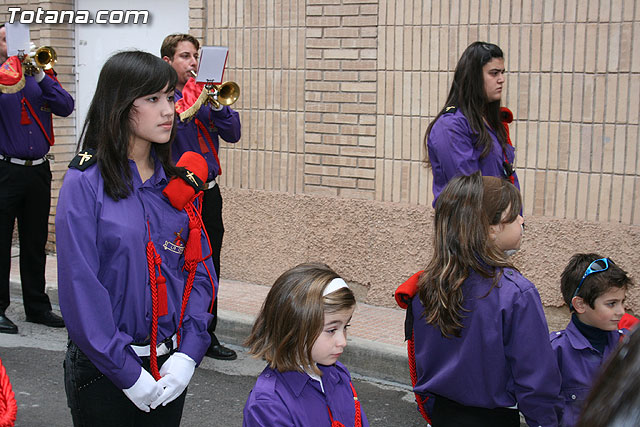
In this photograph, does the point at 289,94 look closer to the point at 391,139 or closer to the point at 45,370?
the point at 391,139

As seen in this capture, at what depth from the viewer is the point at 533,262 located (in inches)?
251

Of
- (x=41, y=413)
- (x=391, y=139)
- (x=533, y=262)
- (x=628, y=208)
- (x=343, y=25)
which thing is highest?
(x=343, y=25)

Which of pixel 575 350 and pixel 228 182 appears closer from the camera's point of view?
pixel 575 350

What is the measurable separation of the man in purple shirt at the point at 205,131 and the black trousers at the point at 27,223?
1673 millimetres

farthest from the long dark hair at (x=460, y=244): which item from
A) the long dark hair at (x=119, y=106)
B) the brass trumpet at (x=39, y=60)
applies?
the brass trumpet at (x=39, y=60)

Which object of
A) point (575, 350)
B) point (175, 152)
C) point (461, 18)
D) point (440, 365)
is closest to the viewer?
point (440, 365)

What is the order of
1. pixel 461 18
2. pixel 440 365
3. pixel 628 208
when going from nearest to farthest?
pixel 440 365 < pixel 628 208 < pixel 461 18

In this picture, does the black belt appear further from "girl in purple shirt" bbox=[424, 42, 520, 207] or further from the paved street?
"girl in purple shirt" bbox=[424, 42, 520, 207]

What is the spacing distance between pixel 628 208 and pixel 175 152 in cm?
321

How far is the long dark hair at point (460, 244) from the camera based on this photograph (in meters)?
2.99

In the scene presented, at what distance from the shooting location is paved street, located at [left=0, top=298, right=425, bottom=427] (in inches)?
198

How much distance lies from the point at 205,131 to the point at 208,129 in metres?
0.03

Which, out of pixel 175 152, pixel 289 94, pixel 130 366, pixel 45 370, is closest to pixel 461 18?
→ pixel 289 94

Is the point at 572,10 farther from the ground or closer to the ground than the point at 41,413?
farther from the ground
